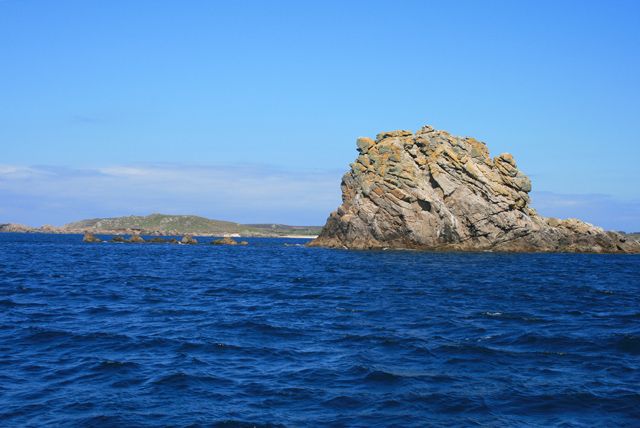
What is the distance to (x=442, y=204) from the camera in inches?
4161

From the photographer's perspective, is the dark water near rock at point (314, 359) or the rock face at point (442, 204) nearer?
the dark water near rock at point (314, 359)

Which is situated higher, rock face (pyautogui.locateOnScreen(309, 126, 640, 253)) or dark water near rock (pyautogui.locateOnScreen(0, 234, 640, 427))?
rock face (pyautogui.locateOnScreen(309, 126, 640, 253))

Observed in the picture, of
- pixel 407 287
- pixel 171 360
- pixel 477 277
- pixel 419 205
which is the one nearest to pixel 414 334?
pixel 171 360

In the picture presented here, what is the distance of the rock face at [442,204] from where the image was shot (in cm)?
10612

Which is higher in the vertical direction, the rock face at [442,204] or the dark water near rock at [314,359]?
the rock face at [442,204]

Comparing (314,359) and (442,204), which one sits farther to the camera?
(442,204)

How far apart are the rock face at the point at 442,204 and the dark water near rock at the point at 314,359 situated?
6773 centimetres

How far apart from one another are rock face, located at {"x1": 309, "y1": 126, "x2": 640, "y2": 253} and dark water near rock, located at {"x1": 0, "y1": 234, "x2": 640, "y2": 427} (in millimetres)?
67732

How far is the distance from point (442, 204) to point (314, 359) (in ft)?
292

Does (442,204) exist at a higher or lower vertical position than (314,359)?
higher

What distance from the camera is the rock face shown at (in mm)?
106125

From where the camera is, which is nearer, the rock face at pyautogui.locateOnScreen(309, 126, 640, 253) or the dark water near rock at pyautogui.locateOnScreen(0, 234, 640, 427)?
the dark water near rock at pyautogui.locateOnScreen(0, 234, 640, 427)

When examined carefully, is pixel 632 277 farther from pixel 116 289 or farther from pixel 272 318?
pixel 116 289

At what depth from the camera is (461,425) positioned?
44.8 feet
